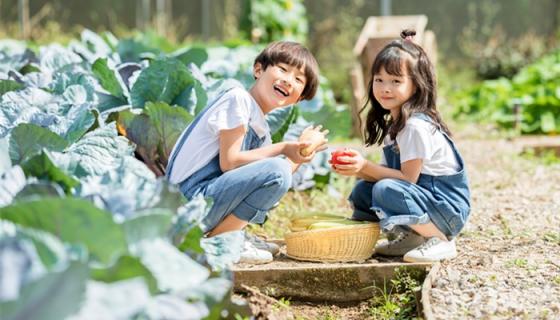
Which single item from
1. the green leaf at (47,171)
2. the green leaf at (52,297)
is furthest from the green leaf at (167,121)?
the green leaf at (52,297)

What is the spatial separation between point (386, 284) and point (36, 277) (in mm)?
1630

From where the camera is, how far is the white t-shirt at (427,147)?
337cm

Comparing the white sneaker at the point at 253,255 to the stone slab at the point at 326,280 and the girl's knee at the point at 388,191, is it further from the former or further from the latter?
the girl's knee at the point at 388,191

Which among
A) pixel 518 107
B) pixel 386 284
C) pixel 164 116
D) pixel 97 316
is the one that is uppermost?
pixel 97 316

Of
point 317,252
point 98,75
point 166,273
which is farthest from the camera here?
point 98,75

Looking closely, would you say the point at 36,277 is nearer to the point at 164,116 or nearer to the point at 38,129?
the point at 38,129

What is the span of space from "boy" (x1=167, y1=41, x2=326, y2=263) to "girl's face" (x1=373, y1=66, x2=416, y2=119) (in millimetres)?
238

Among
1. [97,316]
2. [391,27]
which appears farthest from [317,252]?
[391,27]

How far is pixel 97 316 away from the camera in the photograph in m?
1.74

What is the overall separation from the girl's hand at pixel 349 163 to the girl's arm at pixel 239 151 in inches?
6.4

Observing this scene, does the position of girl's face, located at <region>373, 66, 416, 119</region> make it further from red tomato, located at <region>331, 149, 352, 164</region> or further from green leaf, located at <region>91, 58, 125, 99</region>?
green leaf, located at <region>91, 58, 125, 99</region>

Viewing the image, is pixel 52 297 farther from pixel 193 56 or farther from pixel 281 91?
pixel 193 56

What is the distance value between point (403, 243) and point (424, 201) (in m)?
0.18

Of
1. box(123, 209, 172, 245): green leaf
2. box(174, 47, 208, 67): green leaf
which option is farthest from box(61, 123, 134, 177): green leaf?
box(174, 47, 208, 67): green leaf
